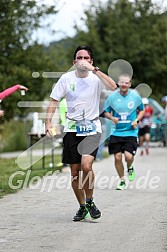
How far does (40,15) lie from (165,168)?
7131 mm

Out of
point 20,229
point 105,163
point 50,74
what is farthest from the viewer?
point 50,74

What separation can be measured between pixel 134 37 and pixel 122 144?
26.8m

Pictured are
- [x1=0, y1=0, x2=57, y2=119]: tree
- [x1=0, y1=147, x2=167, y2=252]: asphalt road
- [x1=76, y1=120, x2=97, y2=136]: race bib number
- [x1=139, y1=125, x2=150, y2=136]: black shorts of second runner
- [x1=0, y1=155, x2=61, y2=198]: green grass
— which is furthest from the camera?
[x1=139, y1=125, x2=150, y2=136]: black shorts of second runner

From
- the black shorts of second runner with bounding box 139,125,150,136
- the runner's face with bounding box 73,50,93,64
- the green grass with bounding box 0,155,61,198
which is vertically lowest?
the black shorts of second runner with bounding box 139,125,150,136

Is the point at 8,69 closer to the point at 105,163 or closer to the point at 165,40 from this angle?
the point at 105,163

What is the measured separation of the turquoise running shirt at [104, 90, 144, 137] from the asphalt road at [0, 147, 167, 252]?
993 millimetres

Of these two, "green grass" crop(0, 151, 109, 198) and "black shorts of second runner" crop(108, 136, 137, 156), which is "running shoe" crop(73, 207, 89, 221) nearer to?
"green grass" crop(0, 151, 109, 198)

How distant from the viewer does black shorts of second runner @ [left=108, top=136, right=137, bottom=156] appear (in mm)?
13836

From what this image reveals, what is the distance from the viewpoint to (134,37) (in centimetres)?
4019

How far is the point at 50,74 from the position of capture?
24.6 m

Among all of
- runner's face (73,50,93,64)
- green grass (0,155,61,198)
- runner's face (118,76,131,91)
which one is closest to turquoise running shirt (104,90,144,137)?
runner's face (118,76,131,91)

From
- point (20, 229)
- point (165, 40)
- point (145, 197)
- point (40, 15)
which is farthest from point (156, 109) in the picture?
point (20, 229)

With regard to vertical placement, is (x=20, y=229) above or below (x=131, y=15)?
below

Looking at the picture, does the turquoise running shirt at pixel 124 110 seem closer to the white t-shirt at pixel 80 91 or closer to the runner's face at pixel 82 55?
the white t-shirt at pixel 80 91
